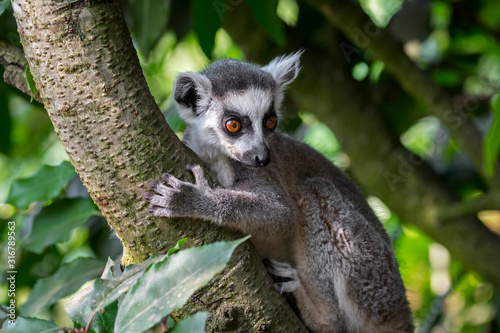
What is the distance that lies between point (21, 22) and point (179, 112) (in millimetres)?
1758

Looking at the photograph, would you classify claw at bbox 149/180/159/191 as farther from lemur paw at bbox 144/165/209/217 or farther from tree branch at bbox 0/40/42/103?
tree branch at bbox 0/40/42/103

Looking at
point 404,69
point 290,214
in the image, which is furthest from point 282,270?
point 404,69

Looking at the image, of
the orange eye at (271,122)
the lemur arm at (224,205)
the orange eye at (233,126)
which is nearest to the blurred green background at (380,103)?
the orange eye at (233,126)

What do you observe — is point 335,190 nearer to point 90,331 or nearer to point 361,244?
point 361,244

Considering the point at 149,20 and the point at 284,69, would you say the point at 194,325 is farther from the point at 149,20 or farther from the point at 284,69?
the point at 149,20

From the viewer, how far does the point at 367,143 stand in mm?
5727

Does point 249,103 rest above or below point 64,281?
above

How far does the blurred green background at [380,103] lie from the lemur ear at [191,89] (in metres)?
0.15

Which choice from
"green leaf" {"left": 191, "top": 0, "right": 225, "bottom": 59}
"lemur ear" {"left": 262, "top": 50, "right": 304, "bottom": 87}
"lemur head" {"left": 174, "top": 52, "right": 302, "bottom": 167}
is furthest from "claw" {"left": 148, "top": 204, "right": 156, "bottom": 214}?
"lemur ear" {"left": 262, "top": 50, "right": 304, "bottom": 87}

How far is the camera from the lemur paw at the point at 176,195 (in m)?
2.54

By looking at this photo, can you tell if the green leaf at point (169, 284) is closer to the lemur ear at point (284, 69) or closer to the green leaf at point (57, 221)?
the green leaf at point (57, 221)

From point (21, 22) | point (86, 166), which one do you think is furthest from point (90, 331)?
point (21, 22)

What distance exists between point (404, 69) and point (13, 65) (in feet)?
12.6

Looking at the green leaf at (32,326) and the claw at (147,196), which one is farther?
the claw at (147,196)
